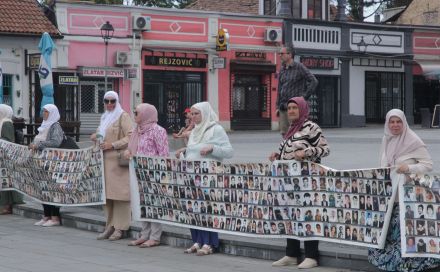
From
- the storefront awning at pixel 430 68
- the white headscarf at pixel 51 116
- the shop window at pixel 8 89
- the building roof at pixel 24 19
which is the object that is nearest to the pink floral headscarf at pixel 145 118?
the white headscarf at pixel 51 116

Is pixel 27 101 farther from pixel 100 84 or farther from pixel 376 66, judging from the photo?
pixel 376 66

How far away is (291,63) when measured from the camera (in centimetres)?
1213

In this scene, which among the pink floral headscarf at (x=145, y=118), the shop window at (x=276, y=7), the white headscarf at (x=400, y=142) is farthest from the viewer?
the shop window at (x=276, y=7)

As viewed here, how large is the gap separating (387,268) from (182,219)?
2.96 m

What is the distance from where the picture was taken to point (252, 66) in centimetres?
3741

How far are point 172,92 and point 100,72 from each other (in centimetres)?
373

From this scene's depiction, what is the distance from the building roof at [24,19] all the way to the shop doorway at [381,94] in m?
16.1

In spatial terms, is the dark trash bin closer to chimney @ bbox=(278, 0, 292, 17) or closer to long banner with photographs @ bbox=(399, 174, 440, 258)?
chimney @ bbox=(278, 0, 292, 17)

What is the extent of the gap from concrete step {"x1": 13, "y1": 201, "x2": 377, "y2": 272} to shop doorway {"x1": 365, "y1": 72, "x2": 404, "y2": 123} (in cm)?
3021

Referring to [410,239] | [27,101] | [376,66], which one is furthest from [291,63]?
[376,66]

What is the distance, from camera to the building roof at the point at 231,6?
145ft

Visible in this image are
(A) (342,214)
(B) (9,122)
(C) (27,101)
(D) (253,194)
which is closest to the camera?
(A) (342,214)

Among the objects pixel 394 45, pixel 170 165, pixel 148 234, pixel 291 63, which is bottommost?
pixel 148 234

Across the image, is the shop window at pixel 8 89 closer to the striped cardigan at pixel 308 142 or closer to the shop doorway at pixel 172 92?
the shop doorway at pixel 172 92
